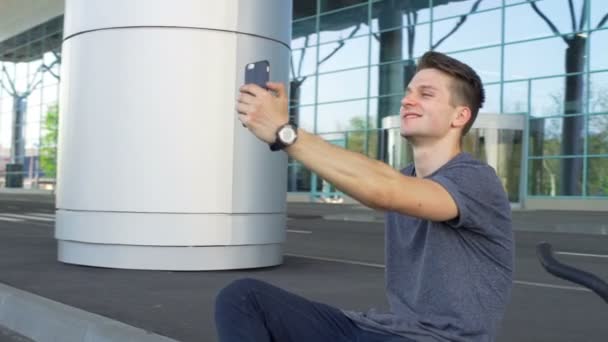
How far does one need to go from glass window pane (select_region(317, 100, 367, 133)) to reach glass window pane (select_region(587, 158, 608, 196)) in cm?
1001

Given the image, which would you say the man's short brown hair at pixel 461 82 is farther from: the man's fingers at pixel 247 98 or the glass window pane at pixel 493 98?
the glass window pane at pixel 493 98

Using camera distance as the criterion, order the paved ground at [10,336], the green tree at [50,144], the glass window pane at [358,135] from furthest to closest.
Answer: the green tree at [50,144], the glass window pane at [358,135], the paved ground at [10,336]

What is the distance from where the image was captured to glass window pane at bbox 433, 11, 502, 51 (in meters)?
27.2

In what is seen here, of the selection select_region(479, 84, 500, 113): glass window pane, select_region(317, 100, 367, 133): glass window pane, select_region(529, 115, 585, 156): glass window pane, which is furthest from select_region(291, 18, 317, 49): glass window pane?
select_region(529, 115, 585, 156): glass window pane

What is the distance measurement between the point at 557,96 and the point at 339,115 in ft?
33.1

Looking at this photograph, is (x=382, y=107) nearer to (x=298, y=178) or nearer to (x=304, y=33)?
(x=298, y=178)

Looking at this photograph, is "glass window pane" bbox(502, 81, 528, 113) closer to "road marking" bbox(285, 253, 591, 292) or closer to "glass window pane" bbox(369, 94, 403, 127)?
"glass window pane" bbox(369, 94, 403, 127)

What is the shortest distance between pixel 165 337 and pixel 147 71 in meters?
3.49

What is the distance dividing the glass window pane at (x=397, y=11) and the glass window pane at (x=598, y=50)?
674 cm

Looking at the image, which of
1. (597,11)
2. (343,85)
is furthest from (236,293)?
(343,85)

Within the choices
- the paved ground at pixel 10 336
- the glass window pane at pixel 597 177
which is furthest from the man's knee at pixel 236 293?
the glass window pane at pixel 597 177

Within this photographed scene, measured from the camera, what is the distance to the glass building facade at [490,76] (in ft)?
81.8

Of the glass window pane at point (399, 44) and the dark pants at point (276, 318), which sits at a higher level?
the glass window pane at point (399, 44)

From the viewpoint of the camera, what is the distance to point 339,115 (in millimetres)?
32969
